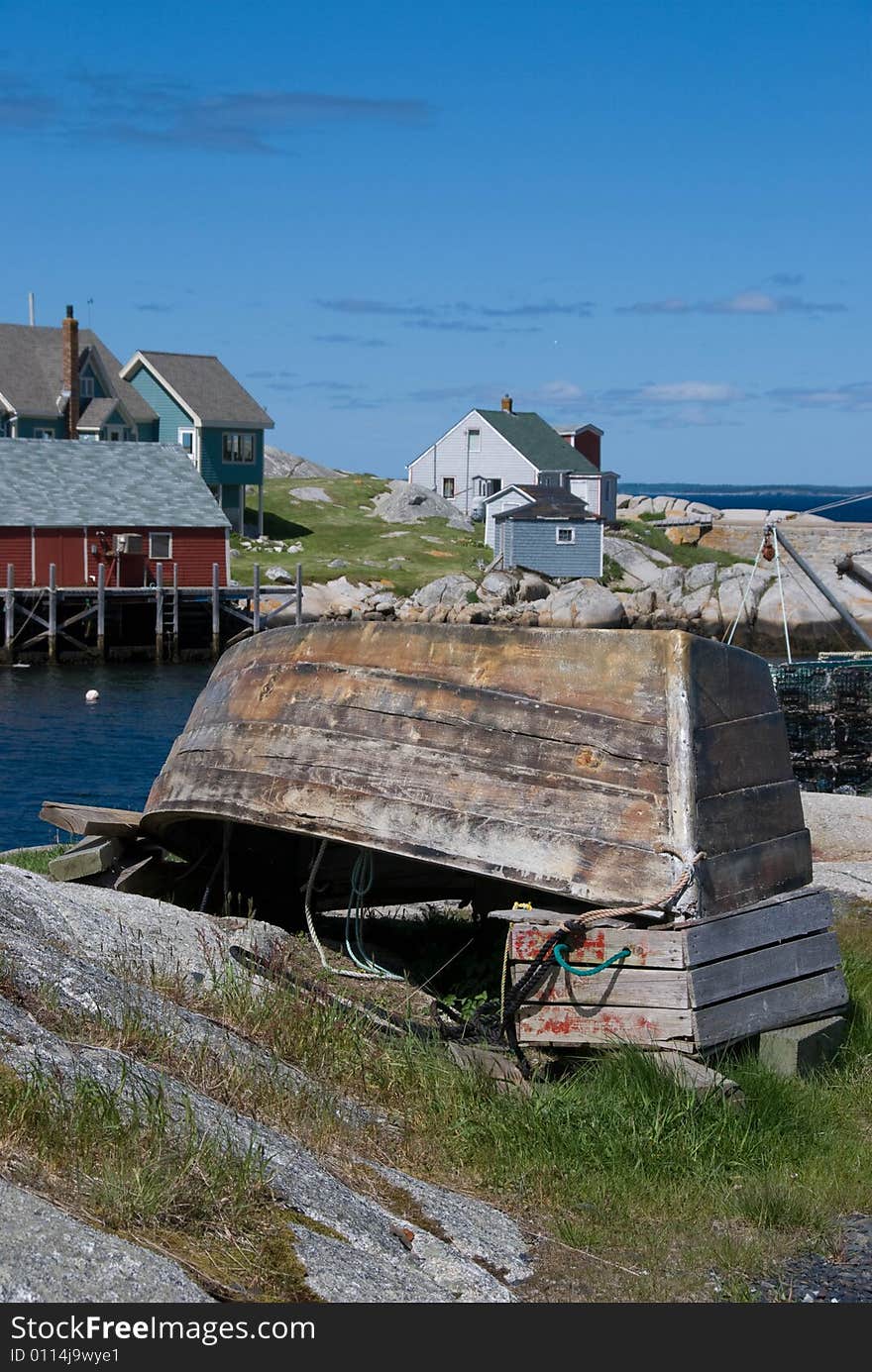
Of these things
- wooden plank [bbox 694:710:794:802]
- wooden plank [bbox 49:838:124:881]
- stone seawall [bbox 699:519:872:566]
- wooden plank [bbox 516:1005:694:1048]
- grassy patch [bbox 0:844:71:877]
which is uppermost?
stone seawall [bbox 699:519:872:566]

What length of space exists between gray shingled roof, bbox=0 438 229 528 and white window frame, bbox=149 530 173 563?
0.33m

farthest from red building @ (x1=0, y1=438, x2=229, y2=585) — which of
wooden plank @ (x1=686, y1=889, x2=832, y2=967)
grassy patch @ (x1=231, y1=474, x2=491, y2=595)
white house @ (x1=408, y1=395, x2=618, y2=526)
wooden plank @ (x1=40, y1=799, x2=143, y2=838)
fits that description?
wooden plank @ (x1=686, y1=889, x2=832, y2=967)

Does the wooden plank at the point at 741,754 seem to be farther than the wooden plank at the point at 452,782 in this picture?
Yes

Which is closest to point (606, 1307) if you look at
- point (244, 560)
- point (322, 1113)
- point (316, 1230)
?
point (316, 1230)

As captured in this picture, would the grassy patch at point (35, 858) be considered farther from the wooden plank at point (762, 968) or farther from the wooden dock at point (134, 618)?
the wooden dock at point (134, 618)

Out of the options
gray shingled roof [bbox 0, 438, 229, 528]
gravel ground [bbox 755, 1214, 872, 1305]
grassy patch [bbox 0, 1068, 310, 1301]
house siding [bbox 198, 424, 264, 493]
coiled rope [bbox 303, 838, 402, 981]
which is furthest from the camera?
house siding [bbox 198, 424, 264, 493]

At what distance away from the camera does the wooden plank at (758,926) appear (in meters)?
6.38

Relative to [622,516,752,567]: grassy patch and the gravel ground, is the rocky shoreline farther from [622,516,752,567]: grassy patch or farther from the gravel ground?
the gravel ground

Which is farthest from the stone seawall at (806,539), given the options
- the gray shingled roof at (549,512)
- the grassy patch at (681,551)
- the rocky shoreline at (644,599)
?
the gray shingled roof at (549,512)

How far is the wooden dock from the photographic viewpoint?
1896 inches

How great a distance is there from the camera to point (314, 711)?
314 inches

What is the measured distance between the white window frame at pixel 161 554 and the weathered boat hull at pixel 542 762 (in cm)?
4450

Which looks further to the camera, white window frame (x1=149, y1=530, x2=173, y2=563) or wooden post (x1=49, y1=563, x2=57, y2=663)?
white window frame (x1=149, y1=530, x2=173, y2=563)

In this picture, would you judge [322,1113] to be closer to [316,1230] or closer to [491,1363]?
[316,1230]
